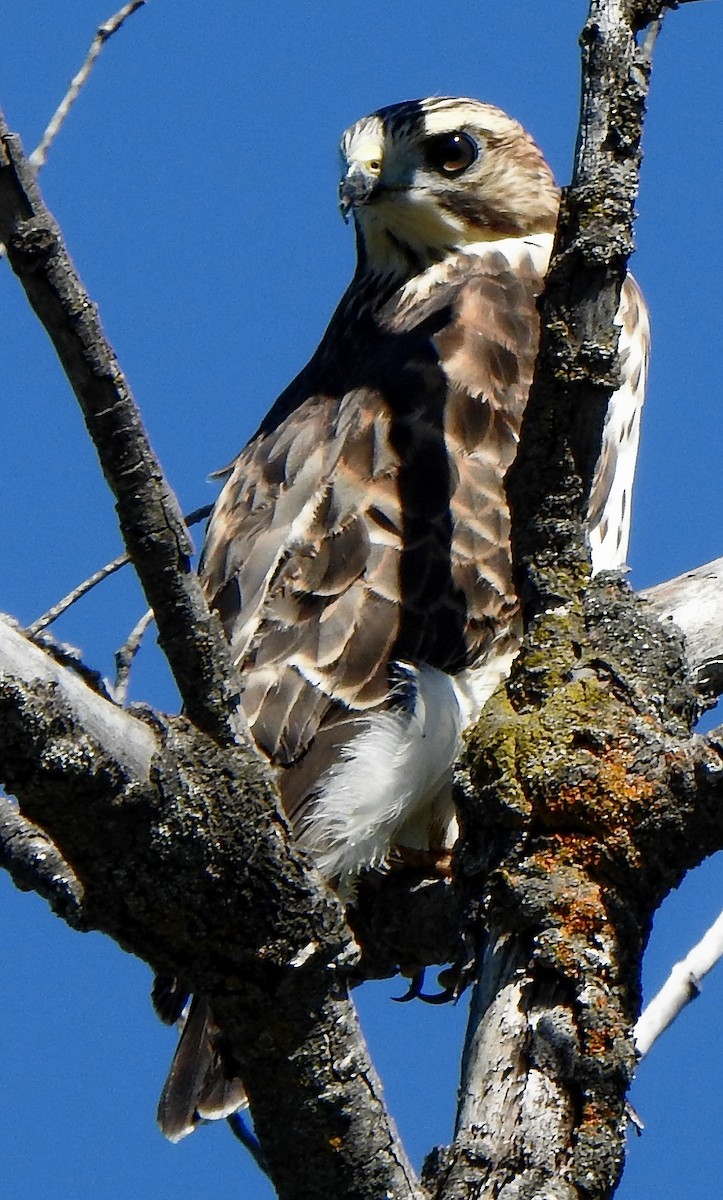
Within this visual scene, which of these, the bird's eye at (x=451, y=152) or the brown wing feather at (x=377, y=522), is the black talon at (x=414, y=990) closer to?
the brown wing feather at (x=377, y=522)

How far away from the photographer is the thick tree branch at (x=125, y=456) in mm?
2102

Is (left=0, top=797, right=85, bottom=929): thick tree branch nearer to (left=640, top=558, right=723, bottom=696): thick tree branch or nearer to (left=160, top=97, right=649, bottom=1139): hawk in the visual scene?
(left=160, top=97, right=649, bottom=1139): hawk

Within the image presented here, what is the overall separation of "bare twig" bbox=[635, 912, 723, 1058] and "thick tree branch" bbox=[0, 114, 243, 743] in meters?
1.33

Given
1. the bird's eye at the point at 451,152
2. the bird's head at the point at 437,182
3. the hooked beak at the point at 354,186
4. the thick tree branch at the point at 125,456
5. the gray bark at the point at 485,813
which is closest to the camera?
the thick tree branch at the point at 125,456

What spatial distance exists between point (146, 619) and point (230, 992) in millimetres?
1346

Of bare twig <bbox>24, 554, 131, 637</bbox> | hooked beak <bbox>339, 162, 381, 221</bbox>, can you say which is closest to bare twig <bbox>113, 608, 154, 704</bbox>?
bare twig <bbox>24, 554, 131, 637</bbox>

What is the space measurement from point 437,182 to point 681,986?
2.75 meters

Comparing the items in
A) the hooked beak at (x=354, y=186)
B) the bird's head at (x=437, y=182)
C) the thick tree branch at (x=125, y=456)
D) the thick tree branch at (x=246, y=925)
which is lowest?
the thick tree branch at (x=246, y=925)

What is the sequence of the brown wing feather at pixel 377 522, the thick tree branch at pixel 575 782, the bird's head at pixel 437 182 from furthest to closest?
the bird's head at pixel 437 182 < the brown wing feather at pixel 377 522 < the thick tree branch at pixel 575 782

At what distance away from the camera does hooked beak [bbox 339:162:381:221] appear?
4734 mm

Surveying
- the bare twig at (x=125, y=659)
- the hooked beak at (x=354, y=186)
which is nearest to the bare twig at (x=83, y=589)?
the bare twig at (x=125, y=659)

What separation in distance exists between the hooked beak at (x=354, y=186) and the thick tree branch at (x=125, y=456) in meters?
2.63

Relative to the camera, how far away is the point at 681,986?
11.1 feet

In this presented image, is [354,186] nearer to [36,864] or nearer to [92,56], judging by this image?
[92,56]
